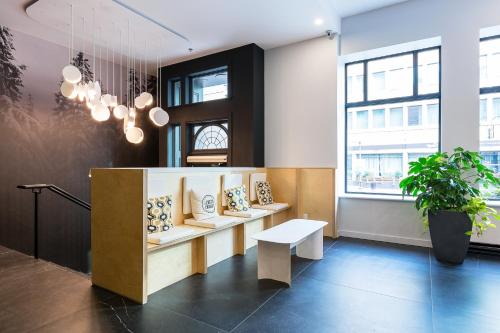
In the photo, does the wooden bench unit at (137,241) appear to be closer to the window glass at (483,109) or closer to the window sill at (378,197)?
the window sill at (378,197)

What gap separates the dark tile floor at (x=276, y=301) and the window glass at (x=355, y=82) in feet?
9.66

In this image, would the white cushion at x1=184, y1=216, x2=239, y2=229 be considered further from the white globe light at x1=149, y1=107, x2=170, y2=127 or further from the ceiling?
the ceiling

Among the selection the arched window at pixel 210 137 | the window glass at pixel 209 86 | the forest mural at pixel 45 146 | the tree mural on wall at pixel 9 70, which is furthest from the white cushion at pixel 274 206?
the tree mural on wall at pixel 9 70

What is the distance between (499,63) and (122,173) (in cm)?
531

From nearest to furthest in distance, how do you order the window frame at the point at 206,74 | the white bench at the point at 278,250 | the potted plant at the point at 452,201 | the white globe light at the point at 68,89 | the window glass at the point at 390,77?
the white bench at the point at 278,250 < the white globe light at the point at 68,89 < the potted plant at the point at 452,201 < the window glass at the point at 390,77 < the window frame at the point at 206,74

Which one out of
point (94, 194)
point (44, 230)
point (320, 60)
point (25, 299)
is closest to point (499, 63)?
point (320, 60)

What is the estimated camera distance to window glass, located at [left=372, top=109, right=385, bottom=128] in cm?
488

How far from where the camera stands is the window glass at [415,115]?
4.56 meters

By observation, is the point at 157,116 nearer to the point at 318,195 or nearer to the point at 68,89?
the point at 68,89

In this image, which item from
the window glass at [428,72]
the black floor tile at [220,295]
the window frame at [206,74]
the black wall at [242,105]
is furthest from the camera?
the window frame at [206,74]

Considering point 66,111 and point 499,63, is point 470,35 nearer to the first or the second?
point 499,63

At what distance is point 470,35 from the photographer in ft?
12.9

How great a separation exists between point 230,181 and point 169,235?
1.59m

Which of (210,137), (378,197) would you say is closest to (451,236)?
(378,197)
